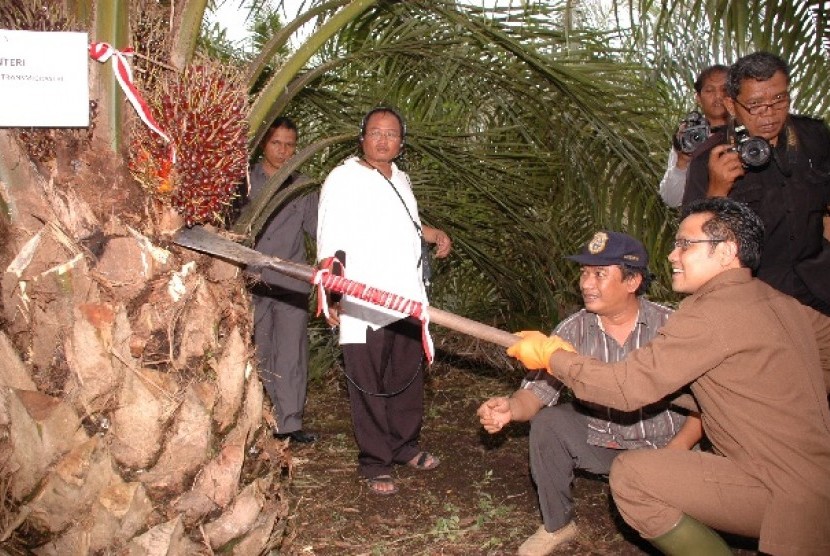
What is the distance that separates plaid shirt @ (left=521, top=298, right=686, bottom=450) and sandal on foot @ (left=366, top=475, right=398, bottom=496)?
1105 millimetres

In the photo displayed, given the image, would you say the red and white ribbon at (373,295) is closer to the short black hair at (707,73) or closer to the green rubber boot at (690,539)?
the green rubber boot at (690,539)

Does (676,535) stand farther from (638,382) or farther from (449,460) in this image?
(449,460)

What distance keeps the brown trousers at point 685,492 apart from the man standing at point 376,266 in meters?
1.65

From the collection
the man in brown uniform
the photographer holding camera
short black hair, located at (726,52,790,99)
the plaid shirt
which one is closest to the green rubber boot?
the man in brown uniform

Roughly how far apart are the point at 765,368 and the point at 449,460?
2.53m

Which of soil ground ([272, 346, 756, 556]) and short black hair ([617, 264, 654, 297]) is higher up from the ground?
short black hair ([617, 264, 654, 297])

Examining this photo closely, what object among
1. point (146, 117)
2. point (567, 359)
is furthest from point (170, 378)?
point (567, 359)

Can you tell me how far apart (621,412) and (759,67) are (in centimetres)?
143

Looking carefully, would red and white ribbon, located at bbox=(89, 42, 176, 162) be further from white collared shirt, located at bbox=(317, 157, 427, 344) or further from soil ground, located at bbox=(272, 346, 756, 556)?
white collared shirt, located at bbox=(317, 157, 427, 344)

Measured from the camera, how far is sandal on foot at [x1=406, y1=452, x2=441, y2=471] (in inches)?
183

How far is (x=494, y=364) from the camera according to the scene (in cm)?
650

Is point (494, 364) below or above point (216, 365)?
below

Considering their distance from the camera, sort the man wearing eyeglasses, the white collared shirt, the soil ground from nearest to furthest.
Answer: the man wearing eyeglasses → the soil ground → the white collared shirt

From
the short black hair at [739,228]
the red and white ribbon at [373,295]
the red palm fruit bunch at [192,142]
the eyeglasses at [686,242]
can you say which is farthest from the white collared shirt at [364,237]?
the short black hair at [739,228]
